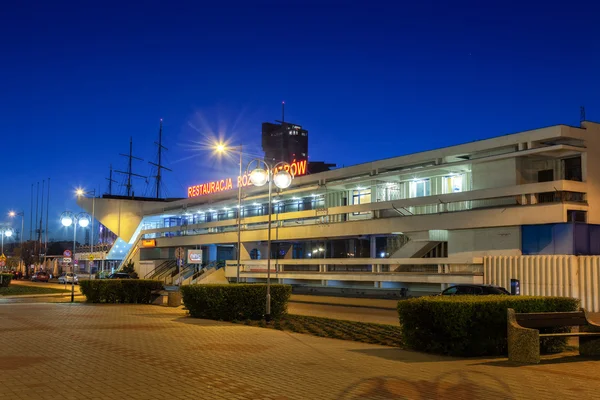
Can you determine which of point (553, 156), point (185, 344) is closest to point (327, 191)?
point (553, 156)

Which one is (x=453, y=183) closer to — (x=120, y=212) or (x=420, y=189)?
(x=420, y=189)

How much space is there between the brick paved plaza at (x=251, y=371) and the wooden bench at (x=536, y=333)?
324 millimetres

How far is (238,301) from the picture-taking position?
72.8 feet

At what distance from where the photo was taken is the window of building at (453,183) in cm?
4222

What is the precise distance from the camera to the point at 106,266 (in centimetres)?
10181

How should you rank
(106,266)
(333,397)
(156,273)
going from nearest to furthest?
(333,397) → (156,273) → (106,266)

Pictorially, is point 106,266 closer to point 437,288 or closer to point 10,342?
point 437,288

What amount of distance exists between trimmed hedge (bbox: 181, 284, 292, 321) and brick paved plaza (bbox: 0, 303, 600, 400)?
5.30 meters

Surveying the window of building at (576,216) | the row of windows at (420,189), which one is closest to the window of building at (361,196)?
the row of windows at (420,189)

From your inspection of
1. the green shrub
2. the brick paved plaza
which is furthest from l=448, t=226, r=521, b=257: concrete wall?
the green shrub

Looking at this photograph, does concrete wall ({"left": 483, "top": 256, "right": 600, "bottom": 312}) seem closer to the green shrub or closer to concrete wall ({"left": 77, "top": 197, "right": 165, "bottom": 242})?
the green shrub

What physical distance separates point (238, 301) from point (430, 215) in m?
22.3

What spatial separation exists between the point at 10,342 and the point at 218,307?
27.7 ft

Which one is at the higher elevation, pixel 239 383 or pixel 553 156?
pixel 553 156
